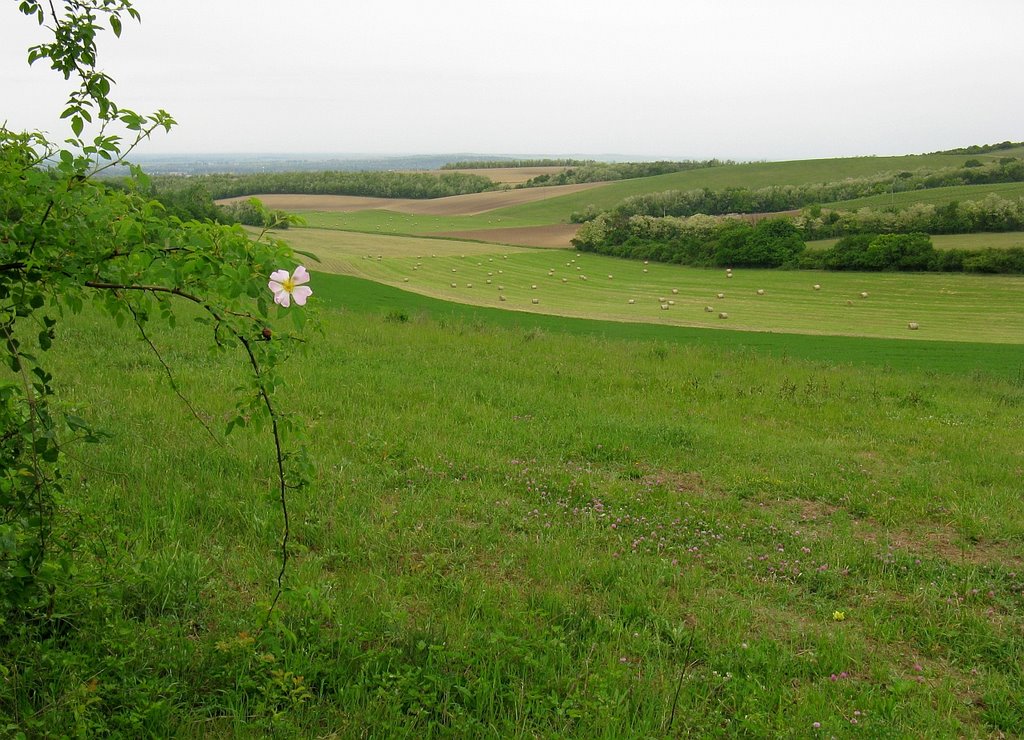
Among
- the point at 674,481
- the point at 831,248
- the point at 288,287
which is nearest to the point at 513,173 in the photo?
the point at 831,248

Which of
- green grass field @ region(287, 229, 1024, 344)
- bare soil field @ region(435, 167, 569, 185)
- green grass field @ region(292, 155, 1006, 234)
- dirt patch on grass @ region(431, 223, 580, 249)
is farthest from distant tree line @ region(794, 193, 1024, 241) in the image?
bare soil field @ region(435, 167, 569, 185)

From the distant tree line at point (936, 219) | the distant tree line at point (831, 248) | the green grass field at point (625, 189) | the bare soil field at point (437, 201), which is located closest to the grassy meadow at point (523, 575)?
the distant tree line at point (831, 248)

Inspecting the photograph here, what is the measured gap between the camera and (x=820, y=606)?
15.9 feet

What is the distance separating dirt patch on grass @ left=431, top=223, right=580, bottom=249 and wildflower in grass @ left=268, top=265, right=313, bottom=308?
164 ft

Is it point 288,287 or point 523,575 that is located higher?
point 288,287

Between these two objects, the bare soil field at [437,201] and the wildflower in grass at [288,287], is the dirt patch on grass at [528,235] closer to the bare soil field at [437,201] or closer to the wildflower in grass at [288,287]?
the bare soil field at [437,201]

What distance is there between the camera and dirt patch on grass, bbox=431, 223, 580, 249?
5312cm

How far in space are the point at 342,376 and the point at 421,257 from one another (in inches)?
1423

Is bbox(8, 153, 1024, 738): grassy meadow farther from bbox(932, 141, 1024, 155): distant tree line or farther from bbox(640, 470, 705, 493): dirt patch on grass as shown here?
bbox(932, 141, 1024, 155): distant tree line

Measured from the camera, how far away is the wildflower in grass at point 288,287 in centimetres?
248

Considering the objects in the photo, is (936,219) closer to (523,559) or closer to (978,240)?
(978,240)

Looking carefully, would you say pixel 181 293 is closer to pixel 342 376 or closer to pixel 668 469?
pixel 668 469

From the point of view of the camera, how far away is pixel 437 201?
7669cm

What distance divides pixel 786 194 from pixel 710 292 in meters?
25.8
